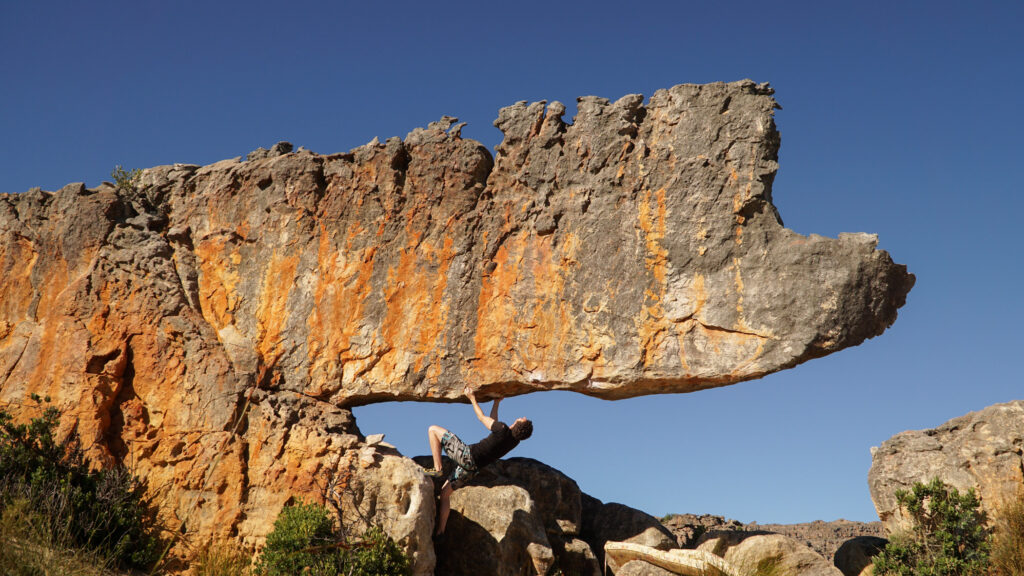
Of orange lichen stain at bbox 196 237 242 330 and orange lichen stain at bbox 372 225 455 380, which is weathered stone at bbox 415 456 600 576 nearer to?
orange lichen stain at bbox 372 225 455 380

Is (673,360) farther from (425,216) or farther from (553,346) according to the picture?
(425,216)

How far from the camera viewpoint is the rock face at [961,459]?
479 inches

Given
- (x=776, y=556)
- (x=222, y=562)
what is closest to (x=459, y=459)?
(x=222, y=562)

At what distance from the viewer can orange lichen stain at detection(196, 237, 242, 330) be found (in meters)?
14.4

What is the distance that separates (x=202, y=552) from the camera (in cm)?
1256

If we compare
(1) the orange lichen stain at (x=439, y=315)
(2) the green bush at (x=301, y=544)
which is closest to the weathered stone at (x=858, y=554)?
(1) the orange lichen stain at (x=439, y=315)

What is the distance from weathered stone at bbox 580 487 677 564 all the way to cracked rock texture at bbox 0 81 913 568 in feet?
9.07

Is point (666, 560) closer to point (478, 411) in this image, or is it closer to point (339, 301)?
point (478, 411)

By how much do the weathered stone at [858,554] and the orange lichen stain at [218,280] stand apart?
977 centimetres

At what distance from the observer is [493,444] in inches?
497

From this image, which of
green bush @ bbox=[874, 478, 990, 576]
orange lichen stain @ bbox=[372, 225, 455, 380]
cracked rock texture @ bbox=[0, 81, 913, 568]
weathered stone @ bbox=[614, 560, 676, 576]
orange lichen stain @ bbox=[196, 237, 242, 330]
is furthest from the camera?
orange lichen stain @ bbox=[196, 237, 242, 330]

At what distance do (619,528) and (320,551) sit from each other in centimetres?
530

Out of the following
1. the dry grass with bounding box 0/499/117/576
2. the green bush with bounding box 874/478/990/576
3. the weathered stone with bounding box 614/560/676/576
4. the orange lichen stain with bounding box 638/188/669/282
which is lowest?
the dry grass with bounding box 0/499/117/576

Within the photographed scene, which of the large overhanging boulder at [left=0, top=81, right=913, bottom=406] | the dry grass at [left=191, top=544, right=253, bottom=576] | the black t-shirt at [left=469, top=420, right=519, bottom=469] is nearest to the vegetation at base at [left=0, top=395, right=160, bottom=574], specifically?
the dry grass at [left=191, top=544, right=253, bottom=576]
